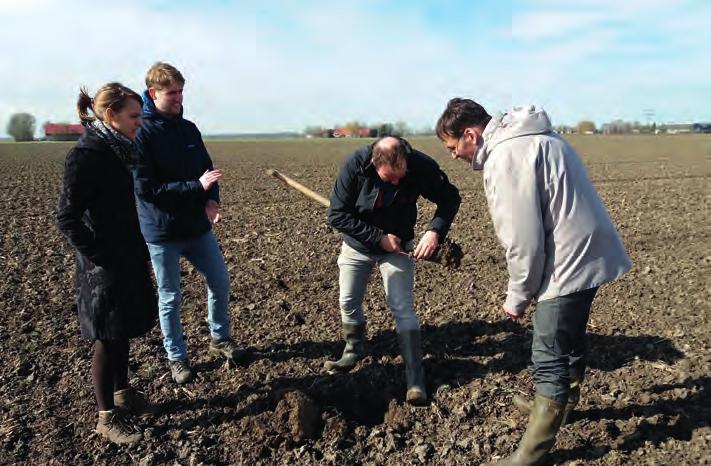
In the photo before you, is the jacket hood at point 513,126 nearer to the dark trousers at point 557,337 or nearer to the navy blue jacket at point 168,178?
the dark trousers at point 557,337

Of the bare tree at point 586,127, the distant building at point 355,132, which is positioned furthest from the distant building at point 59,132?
the bare tree at point 586,127

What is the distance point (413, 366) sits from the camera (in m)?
3.82

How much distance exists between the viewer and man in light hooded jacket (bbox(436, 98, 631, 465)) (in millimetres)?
2566

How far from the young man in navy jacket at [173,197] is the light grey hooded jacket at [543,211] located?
6.38 ft

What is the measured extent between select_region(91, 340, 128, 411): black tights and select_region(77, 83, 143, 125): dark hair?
130 cm

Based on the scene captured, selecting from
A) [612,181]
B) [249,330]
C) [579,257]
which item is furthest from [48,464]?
[612,181]

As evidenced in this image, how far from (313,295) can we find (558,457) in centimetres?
320

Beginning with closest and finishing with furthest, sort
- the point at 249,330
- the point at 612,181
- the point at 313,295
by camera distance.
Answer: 1. the point at 249,330
2. the point at 313,295
3. the point at 612,181

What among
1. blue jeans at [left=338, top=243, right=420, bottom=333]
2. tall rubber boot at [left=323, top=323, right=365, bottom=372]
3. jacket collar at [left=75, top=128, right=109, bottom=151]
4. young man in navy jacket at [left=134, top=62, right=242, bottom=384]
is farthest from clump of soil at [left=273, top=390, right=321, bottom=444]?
jacket collar at [left=75, top=128, right=109, bottom=151]

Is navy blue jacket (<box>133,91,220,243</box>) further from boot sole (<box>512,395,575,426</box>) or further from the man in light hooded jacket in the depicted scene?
boot sole (<box>512,395,575,426</box>)

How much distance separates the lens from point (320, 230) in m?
9.35

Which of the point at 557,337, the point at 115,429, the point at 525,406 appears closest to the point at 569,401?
the point at 525,406

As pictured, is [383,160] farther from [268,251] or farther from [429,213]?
[429,213]

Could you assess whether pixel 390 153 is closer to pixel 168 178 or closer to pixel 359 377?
pixel 168 178
